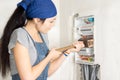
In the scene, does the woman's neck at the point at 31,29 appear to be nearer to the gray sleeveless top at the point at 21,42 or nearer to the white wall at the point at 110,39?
the gray sleeveless top at the point at 21,42

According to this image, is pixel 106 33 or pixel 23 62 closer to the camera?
pixel 23 62

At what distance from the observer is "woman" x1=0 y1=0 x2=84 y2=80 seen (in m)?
0.97

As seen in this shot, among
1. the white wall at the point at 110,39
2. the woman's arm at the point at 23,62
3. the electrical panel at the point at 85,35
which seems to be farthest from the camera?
the electrical panel at the point at 85,35

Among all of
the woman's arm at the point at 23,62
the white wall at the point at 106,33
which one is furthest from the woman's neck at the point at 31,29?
the white wall at the point at 106,33

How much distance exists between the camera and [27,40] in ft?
3.35

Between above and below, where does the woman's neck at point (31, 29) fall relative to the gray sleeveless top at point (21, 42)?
above

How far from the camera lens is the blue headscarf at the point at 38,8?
102cm

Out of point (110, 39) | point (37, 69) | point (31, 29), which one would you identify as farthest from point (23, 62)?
point (110, 39)

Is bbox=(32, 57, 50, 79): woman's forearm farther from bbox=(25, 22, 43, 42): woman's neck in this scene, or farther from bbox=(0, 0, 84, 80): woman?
bbox=(25, 22, 43, 42): woman's neck

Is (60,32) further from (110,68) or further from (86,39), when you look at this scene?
(110,68)

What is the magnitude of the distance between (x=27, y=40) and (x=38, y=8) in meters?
0.17

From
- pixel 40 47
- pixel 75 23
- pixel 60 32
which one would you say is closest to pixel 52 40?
pixel 60 32

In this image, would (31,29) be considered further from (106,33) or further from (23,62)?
(106,33)

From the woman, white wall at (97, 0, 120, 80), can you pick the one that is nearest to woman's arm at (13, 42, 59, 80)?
the woman
